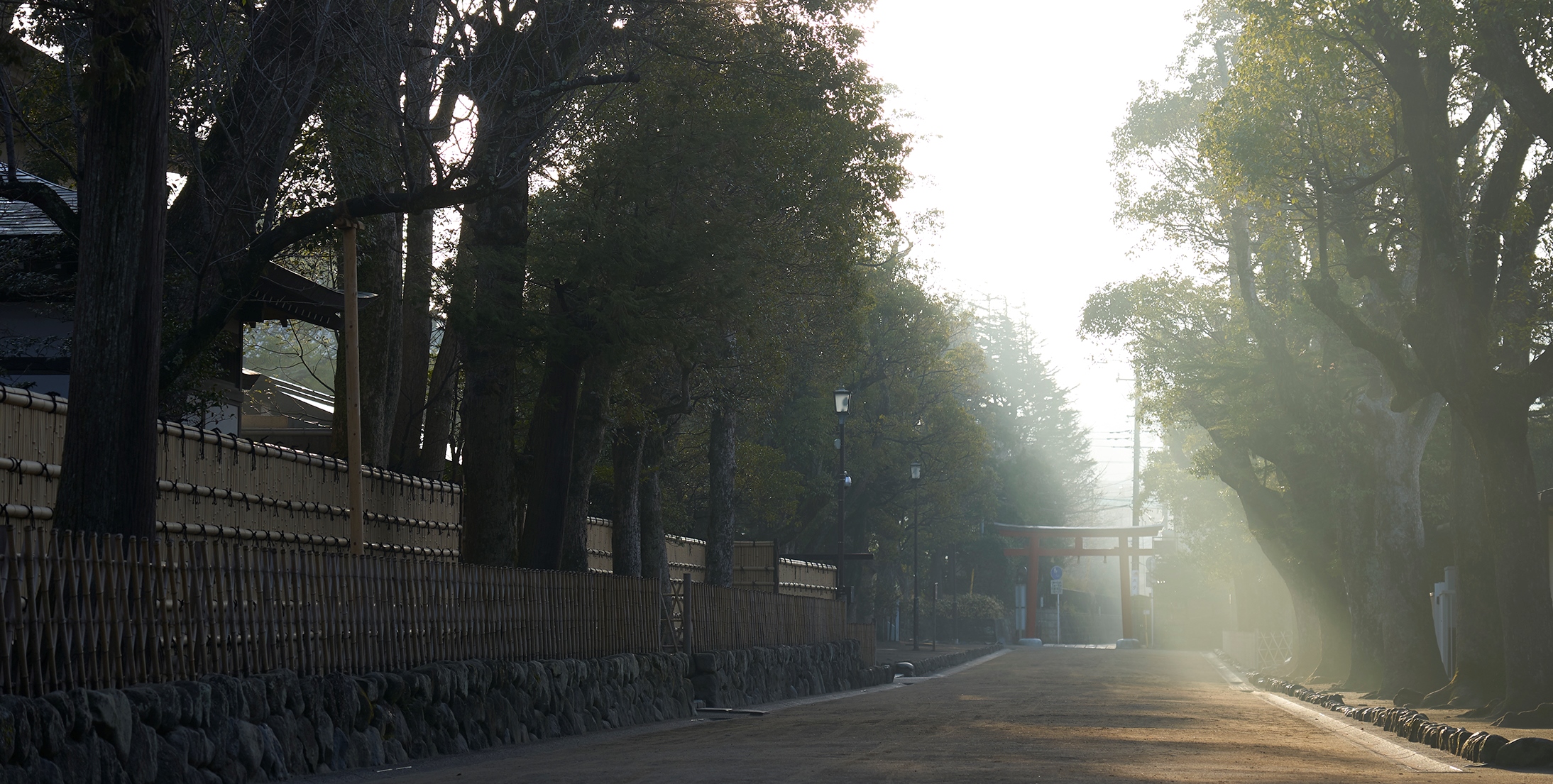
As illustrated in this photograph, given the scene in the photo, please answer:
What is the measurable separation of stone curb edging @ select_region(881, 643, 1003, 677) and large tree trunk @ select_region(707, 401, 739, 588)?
228 inches

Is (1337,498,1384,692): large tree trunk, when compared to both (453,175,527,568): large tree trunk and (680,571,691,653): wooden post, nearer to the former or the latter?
(680,571,691,653): wooden post

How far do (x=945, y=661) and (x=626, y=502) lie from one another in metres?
19.4

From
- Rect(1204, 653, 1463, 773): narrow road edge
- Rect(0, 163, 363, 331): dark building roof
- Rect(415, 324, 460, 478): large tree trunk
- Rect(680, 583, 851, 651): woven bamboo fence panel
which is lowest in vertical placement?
Rect(1204, 653, 1463, 773): narrow road edge

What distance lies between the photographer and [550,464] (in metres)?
18.1

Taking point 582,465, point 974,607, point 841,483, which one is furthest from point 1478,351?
point 974,607

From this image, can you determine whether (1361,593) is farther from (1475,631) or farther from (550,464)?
(550,464)

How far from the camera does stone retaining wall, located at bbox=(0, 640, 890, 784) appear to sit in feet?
25.5

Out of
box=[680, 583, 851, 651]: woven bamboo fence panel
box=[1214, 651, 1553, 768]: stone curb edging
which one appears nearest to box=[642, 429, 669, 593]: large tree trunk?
box=[680, 583, 851, 651]: woven bamboo fence panel

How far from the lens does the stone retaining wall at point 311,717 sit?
7.77 m

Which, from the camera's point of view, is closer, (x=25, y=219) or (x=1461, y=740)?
(x=1461, y=740)

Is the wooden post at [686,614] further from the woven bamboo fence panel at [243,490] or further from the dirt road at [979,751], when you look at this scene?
the woven bamboo fence panel at [243,490]

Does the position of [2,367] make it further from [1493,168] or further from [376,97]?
[1493,168]

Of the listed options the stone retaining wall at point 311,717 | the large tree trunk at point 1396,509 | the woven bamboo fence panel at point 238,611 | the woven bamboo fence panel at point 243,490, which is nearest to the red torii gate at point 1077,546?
the large tree trunk at point 1396,509

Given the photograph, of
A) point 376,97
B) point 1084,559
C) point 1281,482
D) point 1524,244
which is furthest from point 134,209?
point 1084,559
